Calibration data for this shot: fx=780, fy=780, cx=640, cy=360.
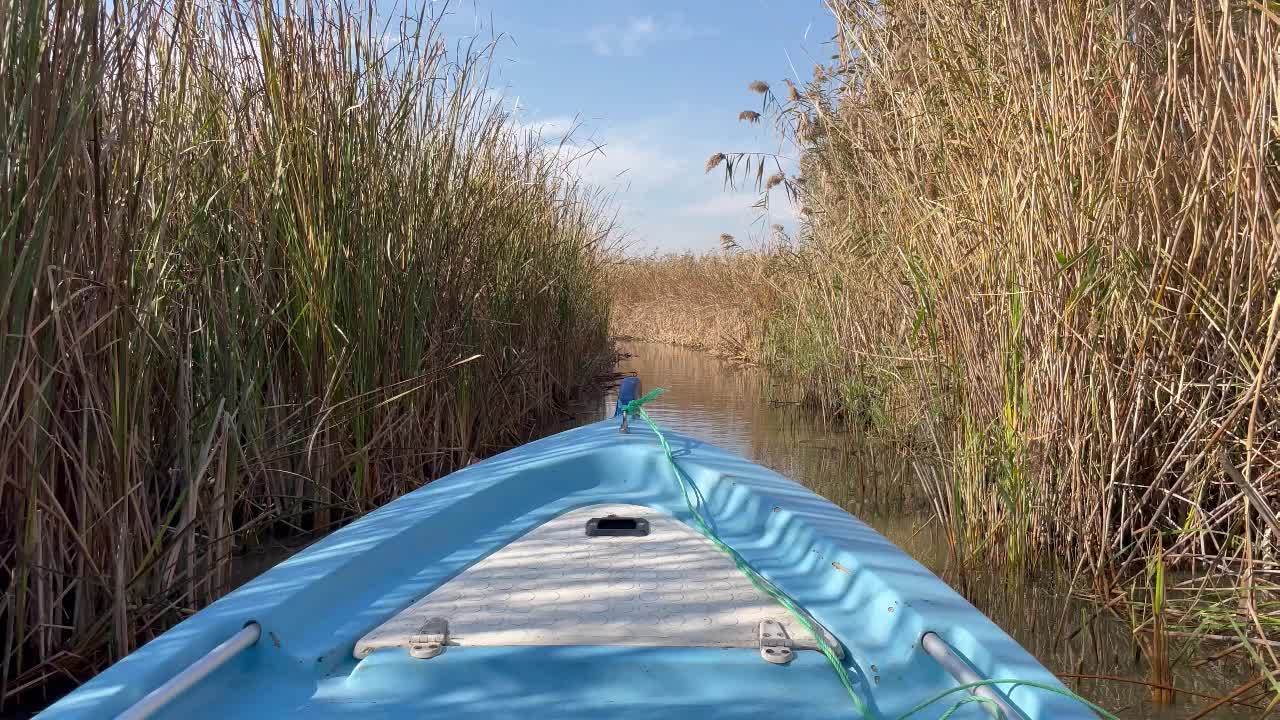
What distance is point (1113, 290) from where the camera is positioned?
2.14 m

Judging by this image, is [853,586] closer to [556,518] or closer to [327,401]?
[556,518]

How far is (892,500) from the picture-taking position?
351 centimetres

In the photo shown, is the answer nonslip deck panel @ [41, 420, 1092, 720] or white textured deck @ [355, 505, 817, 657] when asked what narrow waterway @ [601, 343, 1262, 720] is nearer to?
nonslip deck panel @ [41, 420, 1092, 720]

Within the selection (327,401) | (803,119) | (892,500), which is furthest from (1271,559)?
(803,119)

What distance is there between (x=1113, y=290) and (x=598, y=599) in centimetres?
165

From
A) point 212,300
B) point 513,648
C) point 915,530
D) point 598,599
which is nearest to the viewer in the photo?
point 513,648

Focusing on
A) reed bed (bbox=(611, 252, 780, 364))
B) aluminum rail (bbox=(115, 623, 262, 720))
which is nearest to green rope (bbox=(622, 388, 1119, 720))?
aluminum rail (bbox=(115, 623, 262, 720))

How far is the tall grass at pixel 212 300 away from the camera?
4.99 ft

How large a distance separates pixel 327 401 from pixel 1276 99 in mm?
2714

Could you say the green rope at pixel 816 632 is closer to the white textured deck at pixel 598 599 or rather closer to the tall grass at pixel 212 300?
the white textured deck at pixel 598 599

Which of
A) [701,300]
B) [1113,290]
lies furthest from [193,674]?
[701,300]

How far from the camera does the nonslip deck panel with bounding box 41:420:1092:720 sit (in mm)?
1143

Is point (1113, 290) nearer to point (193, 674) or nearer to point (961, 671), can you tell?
point (961, 671)

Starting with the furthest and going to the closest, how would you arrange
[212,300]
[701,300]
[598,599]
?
[701,300] < [212,300] < [598,599]
